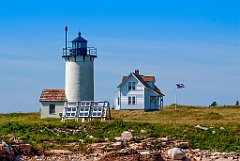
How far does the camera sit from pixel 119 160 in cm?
1664

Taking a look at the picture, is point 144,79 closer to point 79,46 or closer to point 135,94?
point 135,94

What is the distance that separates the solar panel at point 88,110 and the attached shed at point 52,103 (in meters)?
5.43

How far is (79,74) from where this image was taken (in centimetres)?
3775

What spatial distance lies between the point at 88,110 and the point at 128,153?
1515 centimetres

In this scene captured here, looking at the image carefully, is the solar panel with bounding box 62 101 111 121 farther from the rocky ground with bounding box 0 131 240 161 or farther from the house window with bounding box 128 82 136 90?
the house window with bounding box 128 82 136 90

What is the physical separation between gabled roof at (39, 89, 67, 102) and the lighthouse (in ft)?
1.34

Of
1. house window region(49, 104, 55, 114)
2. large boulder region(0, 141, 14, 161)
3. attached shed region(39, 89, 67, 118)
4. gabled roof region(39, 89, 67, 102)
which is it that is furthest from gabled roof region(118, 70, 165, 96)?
large boulder region(0, 141, 14, 161)

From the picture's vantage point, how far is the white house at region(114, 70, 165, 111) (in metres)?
51.5

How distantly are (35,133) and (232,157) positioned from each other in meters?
9.14

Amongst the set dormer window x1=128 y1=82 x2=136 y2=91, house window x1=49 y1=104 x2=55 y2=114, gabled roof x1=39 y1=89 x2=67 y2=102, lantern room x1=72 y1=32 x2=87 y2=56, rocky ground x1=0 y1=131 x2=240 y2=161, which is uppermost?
lantern room x1=72 y1=32 x2=87 y2=56

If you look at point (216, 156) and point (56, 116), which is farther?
point (56, 116)

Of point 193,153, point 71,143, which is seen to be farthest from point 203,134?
point 71,143

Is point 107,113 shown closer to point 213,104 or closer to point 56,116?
point 56,116

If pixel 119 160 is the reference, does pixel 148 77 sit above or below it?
above
